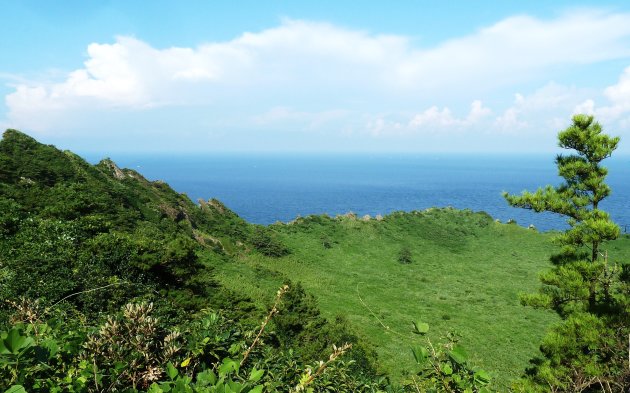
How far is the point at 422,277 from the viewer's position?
42.5 meters

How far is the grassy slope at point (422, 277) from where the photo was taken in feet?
90.1

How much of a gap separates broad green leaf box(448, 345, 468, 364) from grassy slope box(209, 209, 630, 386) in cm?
1234

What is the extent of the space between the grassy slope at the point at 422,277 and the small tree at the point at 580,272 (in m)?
2.51

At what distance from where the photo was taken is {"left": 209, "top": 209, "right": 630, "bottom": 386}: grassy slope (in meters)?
27.5

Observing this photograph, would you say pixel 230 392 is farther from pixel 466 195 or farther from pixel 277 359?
pixel 466 195

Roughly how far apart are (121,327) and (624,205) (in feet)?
614

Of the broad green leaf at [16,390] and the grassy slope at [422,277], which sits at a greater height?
the broad green leaf at [16,390]

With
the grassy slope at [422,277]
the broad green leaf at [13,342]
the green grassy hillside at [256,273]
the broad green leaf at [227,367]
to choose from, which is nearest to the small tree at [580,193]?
the green grassy hillside at [256,273]

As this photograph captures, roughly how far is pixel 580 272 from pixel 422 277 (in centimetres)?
2958

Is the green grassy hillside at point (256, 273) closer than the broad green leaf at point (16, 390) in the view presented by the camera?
No

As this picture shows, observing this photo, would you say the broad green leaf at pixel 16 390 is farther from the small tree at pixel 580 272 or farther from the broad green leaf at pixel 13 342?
the small tree at pixel 580 272

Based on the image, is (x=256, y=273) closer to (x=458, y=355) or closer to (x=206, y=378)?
(x=458, y=355)

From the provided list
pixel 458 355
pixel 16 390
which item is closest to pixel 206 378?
pixel 16 390

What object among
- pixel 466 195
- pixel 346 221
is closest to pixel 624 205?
pixel 466 195
